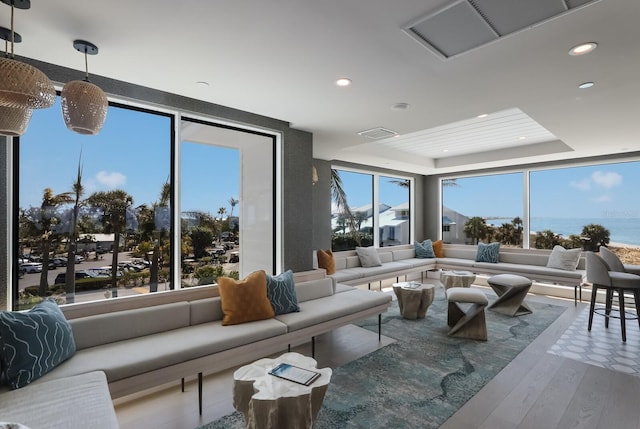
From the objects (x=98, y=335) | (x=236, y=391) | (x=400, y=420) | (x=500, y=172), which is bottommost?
(x=400, y=420)

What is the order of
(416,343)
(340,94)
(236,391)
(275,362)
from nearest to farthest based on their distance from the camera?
(236,391) < (275,362) < (340,94) < (416,343)

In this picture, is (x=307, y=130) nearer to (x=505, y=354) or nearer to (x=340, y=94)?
(x=340, y=94)

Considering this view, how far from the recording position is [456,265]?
7055mm

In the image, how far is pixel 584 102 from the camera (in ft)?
10.5

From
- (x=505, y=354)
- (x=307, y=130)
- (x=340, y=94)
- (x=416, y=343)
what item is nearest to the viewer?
(x=340, y=94)

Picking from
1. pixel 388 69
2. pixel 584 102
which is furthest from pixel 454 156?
pixel 388 69

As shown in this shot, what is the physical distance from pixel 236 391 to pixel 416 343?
2370mm

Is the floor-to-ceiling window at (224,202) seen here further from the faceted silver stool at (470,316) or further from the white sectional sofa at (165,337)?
the faceted silver stool at (470,316)

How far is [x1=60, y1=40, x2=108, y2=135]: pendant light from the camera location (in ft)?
6.44

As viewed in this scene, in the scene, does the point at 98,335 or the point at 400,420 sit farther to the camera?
the point at 98,335

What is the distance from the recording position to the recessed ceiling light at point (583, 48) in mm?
2145

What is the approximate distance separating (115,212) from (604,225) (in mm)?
7844

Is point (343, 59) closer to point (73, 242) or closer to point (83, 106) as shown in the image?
point (83, 106)

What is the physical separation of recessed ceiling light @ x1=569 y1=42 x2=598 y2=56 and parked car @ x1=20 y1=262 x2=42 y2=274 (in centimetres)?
438
